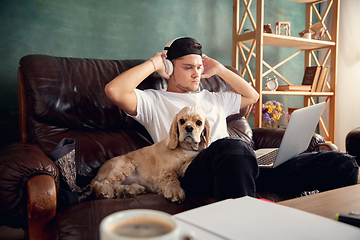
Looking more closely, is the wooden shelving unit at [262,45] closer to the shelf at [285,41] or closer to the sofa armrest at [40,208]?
the shelf at [285,41]

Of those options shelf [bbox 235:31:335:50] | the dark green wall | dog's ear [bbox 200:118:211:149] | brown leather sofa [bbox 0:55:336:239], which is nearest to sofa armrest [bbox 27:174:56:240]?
brown leather sofa [bbox 0:55:336:239]

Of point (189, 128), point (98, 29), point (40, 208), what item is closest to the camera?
point (40, 208)

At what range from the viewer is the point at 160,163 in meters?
1.54

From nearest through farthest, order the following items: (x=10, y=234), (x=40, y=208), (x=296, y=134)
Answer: (x=40, y=208) < (x=296, y=134) < (x=10, y=234)

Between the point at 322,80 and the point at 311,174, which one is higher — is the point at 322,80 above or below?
above

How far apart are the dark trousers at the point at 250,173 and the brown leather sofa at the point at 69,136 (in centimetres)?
8

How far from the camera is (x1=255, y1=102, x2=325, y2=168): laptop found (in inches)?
47.8

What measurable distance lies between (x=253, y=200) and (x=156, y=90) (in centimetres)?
141

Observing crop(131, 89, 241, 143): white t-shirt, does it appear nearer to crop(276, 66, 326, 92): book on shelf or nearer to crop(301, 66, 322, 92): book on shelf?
crop(276, 66, 326, 92): book on shelf

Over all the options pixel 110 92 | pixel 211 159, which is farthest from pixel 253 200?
pixel 110 92

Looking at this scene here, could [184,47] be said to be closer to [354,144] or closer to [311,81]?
[354,144]

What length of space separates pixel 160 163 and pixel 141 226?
1205 millimetres

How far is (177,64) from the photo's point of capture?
189 cm

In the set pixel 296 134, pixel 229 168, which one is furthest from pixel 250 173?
pixel 296 134
